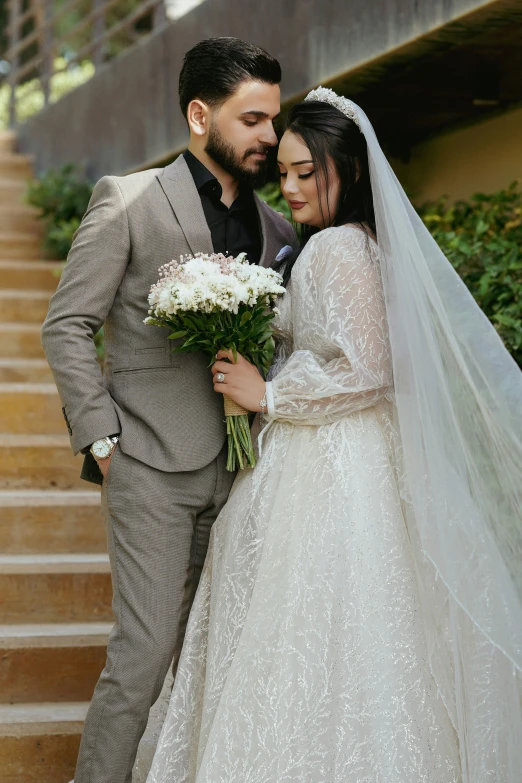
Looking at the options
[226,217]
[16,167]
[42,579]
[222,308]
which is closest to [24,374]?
[42,579]

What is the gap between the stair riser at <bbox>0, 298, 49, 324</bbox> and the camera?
6770mm

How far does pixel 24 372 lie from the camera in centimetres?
606

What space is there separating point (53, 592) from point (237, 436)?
1.77 m

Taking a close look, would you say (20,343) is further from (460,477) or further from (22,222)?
(460,477)

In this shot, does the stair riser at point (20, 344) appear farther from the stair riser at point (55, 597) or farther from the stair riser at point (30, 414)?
the stair riser at point (55, 597)

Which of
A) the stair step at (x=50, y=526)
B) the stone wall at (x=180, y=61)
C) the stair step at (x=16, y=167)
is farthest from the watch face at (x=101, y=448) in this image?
the stair step at (x=16, y=167)

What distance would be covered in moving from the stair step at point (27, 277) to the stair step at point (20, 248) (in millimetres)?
496

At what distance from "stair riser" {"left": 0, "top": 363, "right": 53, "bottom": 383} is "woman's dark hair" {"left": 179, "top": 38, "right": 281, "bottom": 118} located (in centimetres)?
325

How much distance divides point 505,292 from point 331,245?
1519 millimetres

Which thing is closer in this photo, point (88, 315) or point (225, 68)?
point (88, 315)

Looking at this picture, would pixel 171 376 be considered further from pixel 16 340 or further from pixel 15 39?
pixel 15 39

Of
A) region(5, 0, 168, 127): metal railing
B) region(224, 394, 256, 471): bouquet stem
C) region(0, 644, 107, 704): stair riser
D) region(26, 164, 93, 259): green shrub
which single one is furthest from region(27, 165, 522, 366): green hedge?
region(5, 0, 168, 127): metal railing

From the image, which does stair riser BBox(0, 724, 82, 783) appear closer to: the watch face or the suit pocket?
the watch face

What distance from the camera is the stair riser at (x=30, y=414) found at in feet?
18.1
